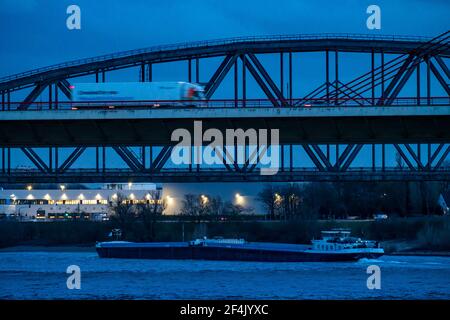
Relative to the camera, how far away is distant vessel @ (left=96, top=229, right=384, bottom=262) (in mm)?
82062

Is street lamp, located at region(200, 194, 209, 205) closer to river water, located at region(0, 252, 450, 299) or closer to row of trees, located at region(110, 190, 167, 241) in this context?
row of trees, located at region(110, 190, 167, 241)

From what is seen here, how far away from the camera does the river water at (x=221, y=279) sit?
53.0 meters

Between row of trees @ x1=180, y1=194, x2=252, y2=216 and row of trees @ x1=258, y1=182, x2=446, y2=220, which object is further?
row of trees @ x1=258, y1=182, x2=446, y2=220

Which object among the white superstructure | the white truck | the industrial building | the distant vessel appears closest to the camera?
the white truck

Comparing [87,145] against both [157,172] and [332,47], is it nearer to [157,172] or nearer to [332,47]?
[157,172]

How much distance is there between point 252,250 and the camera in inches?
3280

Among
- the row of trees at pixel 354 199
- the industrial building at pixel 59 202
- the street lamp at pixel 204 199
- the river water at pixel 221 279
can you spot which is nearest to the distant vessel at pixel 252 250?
the river water at pixel 221 279

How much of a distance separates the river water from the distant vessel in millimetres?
2290

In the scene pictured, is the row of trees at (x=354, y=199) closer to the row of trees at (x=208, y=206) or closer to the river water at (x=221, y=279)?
→ the row of trees at (x=208, y=206)

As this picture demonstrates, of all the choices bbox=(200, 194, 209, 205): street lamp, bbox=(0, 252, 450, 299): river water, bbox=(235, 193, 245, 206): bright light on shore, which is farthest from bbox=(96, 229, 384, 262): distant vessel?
bbox=(235, 193, 245, 206): bright light on shore

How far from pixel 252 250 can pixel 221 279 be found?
20780mm

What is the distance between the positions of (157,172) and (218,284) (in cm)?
763

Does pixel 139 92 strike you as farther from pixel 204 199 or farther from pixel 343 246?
pixel 204 199

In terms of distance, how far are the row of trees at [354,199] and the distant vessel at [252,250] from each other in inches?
874
